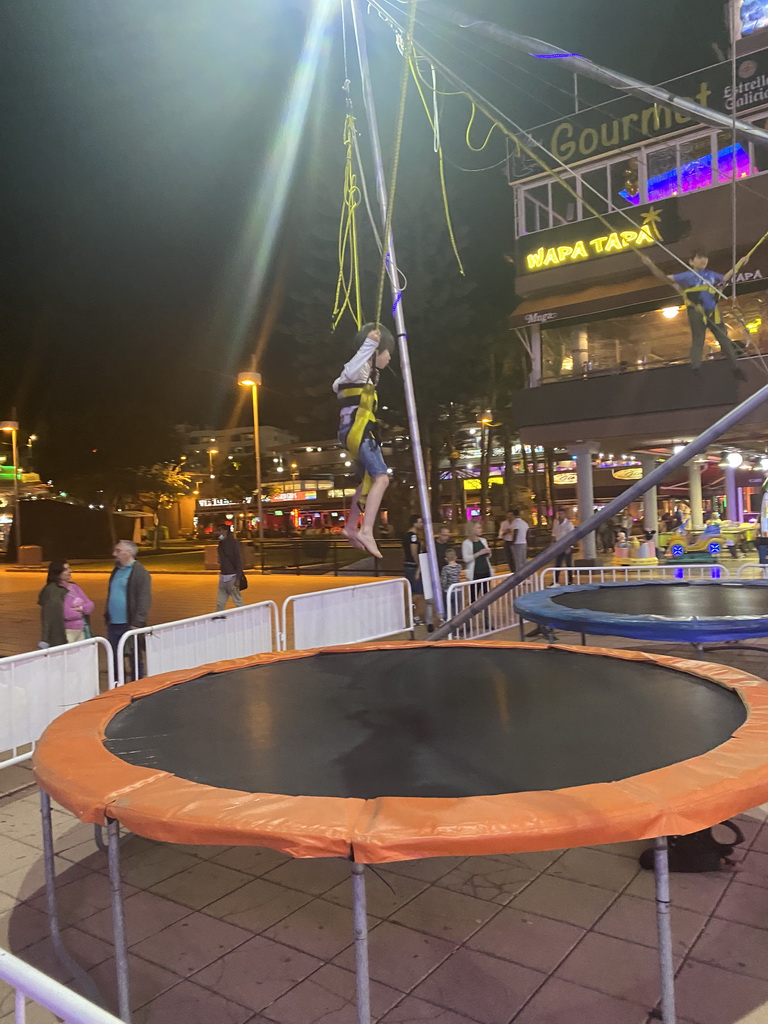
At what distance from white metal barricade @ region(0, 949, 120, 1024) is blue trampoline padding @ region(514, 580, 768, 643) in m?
4.89

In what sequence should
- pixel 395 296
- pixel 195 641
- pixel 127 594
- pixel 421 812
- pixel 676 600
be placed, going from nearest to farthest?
pixel 421 812
pixel 395 296
pixel 195 641
pixel 127 594
pixel 676 600

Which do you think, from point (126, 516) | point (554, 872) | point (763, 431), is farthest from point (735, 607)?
point (126, 516)

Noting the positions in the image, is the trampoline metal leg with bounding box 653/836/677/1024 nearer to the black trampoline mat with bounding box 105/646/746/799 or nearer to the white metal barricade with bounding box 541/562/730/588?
the black trampoline mat with bounding box 105/646/746/799

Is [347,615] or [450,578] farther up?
[450,578]

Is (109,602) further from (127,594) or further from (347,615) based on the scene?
(347,615)

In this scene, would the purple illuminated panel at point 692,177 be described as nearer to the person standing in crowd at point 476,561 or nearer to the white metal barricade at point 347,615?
the person standing in crowd at point 476,561

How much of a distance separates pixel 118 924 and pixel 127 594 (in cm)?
428

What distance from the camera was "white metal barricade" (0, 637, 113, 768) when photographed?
4.51 metres

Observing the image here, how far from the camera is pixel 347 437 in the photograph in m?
3.99

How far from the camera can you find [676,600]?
6965 millimetres

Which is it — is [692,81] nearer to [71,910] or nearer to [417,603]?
[417,603]

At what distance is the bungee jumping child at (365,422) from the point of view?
13.0 feet

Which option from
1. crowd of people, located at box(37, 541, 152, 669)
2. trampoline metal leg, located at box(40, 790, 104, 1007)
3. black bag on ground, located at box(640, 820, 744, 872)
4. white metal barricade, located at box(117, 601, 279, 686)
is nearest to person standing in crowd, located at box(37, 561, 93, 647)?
crowd of people, located at box(37, 541, 152, 669)

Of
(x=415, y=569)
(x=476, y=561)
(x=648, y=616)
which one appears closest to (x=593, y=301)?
(x=476, y=561)
